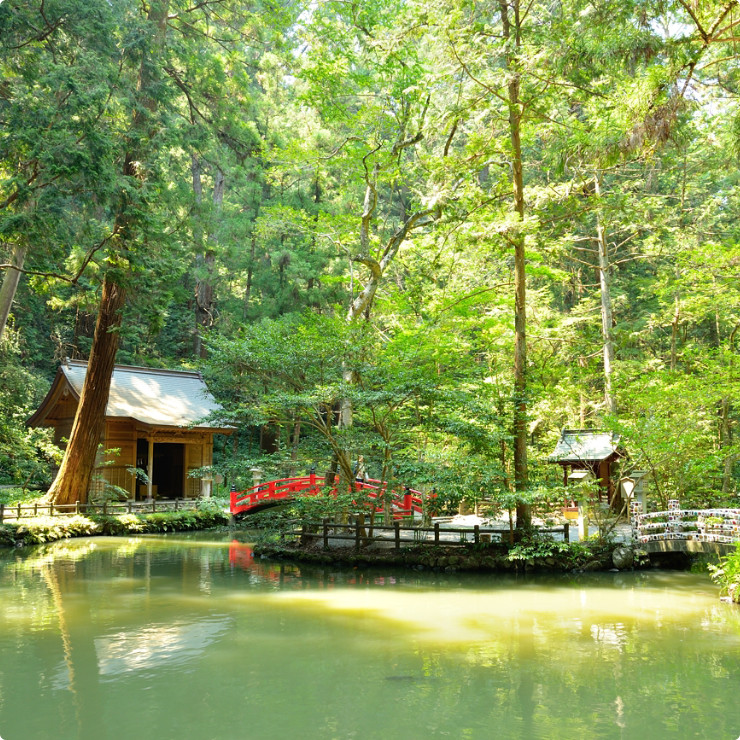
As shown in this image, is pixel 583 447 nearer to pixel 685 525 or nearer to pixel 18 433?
pixel 685 525

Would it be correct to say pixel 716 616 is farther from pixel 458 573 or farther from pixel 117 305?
pixel 117 305

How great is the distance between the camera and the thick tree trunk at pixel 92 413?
676 inches

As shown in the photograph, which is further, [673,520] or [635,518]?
[635,518]

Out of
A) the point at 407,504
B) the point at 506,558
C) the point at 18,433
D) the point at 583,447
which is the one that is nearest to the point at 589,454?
the point at 583,447

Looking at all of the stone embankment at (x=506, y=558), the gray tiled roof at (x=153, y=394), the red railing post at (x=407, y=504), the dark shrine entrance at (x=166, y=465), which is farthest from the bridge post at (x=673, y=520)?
the dark shrine entrance at (x=166, y=465)

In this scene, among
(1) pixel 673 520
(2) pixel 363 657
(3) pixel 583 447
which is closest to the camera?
(2) pixel 363 657

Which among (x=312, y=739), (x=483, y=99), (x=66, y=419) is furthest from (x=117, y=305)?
(x=312, y=739)

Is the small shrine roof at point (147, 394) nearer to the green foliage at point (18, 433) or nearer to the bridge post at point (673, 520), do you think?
the green foliage at point (18, 433)

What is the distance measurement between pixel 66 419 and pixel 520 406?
15.8 metres

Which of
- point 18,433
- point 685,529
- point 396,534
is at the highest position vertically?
point 18,433

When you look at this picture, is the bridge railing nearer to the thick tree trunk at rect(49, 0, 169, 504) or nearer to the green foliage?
the thick tree trunk at rect(49, 0, 169, 504)

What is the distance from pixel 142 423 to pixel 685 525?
15584 mm

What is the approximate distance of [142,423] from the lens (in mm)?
20531

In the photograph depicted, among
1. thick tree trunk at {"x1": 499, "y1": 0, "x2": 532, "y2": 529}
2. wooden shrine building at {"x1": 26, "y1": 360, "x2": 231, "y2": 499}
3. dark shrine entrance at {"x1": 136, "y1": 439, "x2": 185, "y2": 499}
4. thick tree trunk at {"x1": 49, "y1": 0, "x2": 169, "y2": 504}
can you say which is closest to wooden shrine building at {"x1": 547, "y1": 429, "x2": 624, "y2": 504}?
thick tree trunk at {"x1": 499, "y1": 0, "x2": 532, "y2": 529}
